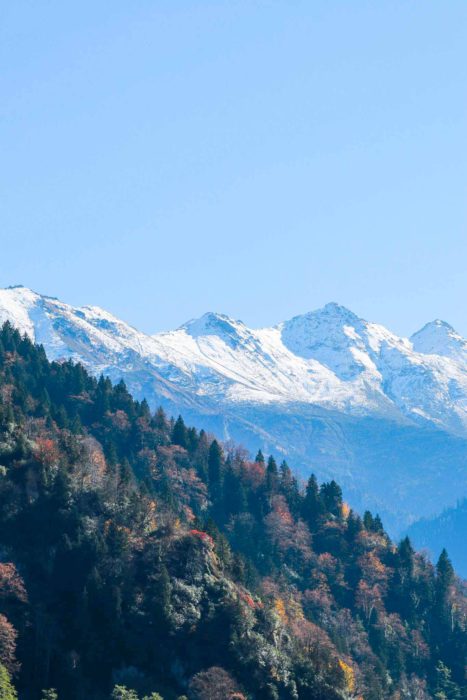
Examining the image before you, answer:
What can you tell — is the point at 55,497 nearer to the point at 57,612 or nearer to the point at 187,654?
the point at 57,612

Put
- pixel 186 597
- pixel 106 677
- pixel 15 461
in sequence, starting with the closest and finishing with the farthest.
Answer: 1. pixel 106 677
2. pixel 186 597
3. pixel 15 461

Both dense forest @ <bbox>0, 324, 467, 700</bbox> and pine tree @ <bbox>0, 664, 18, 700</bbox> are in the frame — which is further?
dense forest @ <bbox>0, 324, 467, 700</bbox>

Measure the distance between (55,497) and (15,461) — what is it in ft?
28.6

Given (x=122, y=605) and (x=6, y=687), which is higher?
(x=122, y=605)

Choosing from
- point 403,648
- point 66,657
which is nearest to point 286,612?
point 403,648

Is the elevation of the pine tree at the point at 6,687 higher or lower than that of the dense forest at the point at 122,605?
lower

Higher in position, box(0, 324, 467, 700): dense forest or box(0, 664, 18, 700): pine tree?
box(0, 324, 467, 700): dense forest

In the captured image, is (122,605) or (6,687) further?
(122,605)

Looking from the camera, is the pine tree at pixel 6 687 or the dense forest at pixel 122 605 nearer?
the pine tree at pixel 6 687

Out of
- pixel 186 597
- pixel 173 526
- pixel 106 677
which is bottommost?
pixel 106 677

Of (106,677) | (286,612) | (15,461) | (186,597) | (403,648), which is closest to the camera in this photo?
(106,677)

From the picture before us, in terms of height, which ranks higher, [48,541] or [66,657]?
[48,541]

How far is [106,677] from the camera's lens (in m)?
142

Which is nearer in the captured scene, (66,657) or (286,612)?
(66,657)
